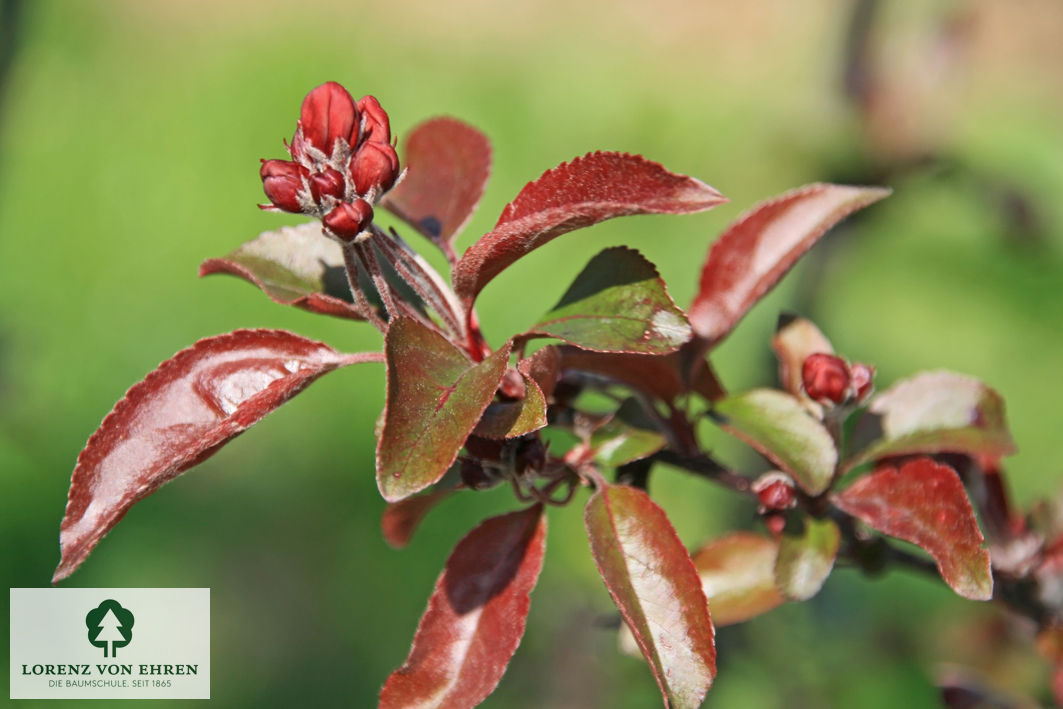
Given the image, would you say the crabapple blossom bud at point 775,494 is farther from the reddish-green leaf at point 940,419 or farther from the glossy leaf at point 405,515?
the glossy leaf at point 405,515

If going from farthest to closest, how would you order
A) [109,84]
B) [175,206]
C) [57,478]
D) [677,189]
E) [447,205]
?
[109,84]
[175,206]
[57,478]
[447,205]
[677,189]

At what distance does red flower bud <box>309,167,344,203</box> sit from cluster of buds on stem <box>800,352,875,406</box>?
365mm

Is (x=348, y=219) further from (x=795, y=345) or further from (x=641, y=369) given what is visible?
(x=795, y=345)

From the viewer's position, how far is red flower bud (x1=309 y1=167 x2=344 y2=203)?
58 centimetres

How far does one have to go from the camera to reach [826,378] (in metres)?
0.73

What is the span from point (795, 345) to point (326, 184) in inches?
17.1

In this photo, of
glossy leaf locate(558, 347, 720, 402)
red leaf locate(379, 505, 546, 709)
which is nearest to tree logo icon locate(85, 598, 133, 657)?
red leaf locate(379, 505, 546, 709)

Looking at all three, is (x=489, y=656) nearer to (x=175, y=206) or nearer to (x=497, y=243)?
(x=497, y=243)

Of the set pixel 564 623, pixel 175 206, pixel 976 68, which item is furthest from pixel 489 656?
pixel 976 68

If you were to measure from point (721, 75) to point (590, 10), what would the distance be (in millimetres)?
450

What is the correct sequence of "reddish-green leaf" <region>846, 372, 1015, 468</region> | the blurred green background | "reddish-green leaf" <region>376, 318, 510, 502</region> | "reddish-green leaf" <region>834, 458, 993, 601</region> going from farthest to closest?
the blurred green background, "reddish-green leaf" <region>846, 372, 1015, 468</region>, "reddish-green leaf" <region>834, 458, 993, 601</region>, "reddish-green leaf" <region>376, 318, 510, 502</region>

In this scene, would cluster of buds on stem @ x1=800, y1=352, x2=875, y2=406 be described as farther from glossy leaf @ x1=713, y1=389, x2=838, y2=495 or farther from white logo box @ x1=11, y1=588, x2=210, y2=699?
white logo box @ x1=11, y1=588, x2=210, y2=699

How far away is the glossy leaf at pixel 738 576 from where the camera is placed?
2.74 feet

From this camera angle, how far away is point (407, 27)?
2967 mm
